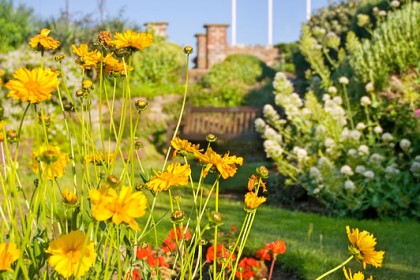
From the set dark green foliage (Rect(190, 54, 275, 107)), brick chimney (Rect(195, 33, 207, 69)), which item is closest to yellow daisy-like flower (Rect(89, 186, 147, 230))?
dark green foliage (Rect(190, 54, 275, 107))

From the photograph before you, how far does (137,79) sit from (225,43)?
5.33 m

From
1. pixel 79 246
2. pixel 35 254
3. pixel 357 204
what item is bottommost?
pixel 357 204

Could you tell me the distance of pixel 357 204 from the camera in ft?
22.1

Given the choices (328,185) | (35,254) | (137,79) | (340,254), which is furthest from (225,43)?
(35,254)

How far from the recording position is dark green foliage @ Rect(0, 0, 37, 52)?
52.6ft

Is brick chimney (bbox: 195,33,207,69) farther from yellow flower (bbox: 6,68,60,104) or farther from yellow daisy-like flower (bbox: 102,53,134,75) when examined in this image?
yellow flower (bbox: 6,68,60,104)

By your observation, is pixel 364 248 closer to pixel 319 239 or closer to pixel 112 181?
pixel 112 181

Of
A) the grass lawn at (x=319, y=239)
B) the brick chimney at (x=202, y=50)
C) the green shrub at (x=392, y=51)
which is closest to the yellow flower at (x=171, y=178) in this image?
the grass lawn at (x=319, y=239)

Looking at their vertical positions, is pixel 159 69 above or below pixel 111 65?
above

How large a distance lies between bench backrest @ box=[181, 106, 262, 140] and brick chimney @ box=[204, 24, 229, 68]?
26.9 ft

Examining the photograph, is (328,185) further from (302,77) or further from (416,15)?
(302,77)

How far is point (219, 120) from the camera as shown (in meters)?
12.6

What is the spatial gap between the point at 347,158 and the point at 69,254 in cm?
621

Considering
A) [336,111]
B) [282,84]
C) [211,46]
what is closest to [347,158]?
[336,111]
